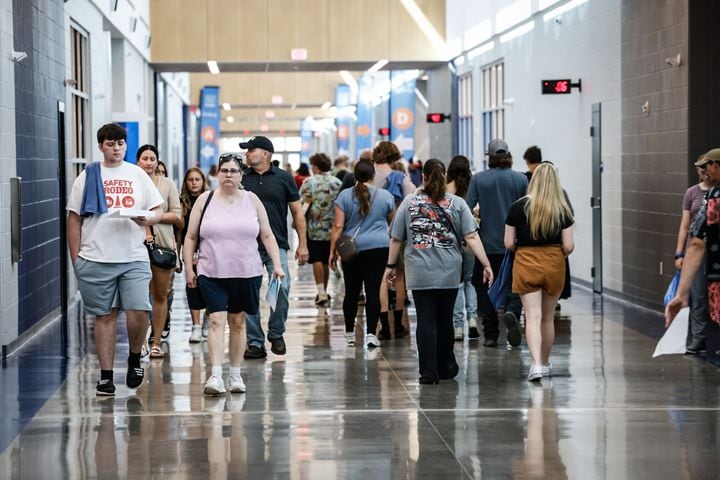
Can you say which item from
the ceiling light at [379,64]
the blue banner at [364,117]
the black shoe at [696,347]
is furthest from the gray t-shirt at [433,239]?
the blue banner at [364,117]

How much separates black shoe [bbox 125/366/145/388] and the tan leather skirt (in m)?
2.70

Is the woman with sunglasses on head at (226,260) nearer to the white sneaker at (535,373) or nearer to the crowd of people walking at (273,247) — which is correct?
the crowd of people walking at (273,247)

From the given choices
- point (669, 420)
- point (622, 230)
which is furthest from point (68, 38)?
point (669, 420)

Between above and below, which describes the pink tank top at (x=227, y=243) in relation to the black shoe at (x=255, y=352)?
above

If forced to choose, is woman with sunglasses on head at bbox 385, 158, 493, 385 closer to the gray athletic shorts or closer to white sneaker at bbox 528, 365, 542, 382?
white sneaker at bbox 528, 365, 542, 382

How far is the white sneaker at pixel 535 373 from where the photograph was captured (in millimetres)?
9138

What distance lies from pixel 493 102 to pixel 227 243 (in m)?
14.6

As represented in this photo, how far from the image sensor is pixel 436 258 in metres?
9.21

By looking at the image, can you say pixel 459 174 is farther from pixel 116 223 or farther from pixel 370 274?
pixel 116 223

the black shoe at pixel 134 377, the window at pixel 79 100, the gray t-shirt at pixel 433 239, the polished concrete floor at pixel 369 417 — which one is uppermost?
the window at pixel 79 100

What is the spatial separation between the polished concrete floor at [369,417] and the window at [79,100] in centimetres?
508

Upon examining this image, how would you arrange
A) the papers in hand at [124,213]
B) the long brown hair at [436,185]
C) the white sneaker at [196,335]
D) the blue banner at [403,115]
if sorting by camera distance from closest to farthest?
the papers in hand at [124,213] → the long brown hair at [436,185] → the white sneaker at [196,335] → the blue banner at [403,115]

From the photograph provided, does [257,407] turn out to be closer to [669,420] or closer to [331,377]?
[331,377]

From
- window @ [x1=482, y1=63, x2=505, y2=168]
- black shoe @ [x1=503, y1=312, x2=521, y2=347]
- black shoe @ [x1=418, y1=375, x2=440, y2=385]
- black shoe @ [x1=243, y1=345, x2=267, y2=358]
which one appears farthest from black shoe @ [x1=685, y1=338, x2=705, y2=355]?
window @ [x1=482, y1=63, x2=505, y2=168]
